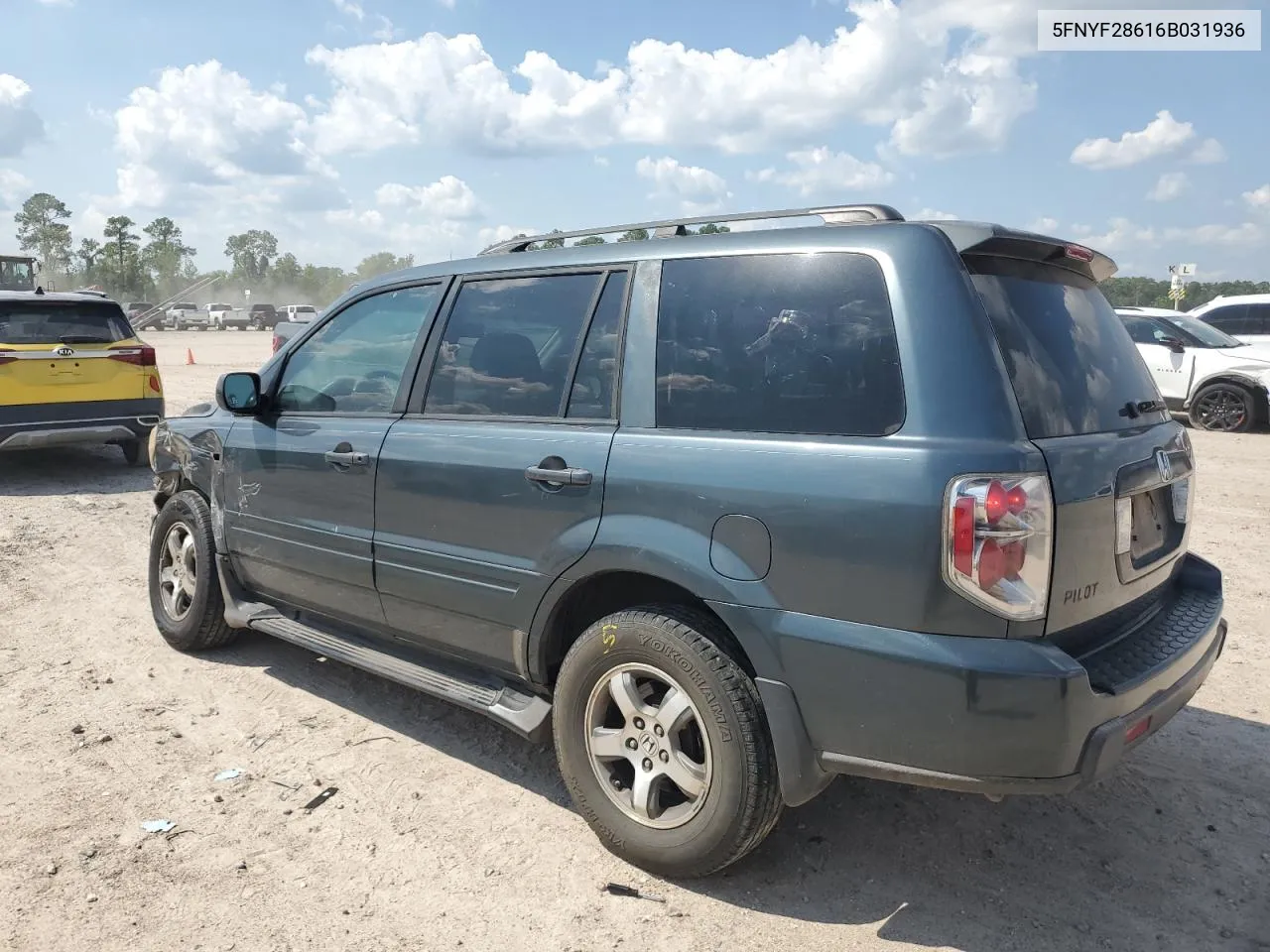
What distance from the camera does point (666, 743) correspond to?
2869 mm

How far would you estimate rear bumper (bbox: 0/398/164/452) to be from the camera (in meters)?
8.86

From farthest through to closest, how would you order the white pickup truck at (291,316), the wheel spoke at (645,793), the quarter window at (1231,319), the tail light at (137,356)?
the white pickup truck at (291,316) → the quarter window at (1231,319) → the tail light at (137,356) → the wheel spoke at (645,793)

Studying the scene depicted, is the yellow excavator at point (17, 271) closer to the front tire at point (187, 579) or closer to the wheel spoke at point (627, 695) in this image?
the front tire at point (187, 579)

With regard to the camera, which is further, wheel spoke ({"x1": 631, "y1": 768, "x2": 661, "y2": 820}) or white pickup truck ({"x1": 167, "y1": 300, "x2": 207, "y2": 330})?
white pickup truck ({"x1": 167, "y1": 300, "x2": 207, "y2": 330})

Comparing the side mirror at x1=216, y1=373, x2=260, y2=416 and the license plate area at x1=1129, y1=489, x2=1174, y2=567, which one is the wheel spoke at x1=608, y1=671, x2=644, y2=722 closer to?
the license plate area at x1=1129, y1=489, x2=1174, y2=567

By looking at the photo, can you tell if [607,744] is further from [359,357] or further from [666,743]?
[359,357]

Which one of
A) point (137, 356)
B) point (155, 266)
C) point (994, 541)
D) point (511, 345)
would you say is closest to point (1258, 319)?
point (511, 345)

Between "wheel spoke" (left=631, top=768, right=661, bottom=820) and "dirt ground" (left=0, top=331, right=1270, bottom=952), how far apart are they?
0.21 metres

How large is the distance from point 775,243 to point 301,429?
231 cm

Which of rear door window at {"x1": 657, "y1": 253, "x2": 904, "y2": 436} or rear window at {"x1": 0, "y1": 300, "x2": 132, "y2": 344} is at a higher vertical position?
rear window at {"x1": 0, "y1": 300, "x2": 132, "y2": 344}

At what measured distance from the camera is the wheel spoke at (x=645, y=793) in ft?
9.62

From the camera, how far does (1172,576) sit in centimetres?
316

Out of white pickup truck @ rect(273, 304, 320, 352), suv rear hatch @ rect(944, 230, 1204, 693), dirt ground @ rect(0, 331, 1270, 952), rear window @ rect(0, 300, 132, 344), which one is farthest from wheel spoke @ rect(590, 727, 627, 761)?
white pickup truck @ rect(273, 304, 320, 352)

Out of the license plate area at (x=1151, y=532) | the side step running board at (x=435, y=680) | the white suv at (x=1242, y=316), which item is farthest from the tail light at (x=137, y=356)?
the white suv at (x=1242, y=316)
